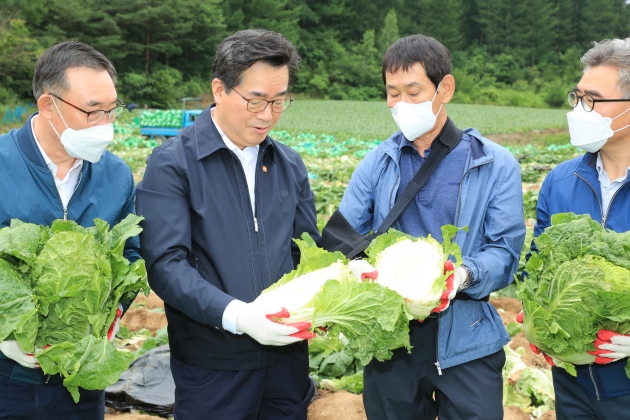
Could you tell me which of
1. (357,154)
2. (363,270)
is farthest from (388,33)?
(363,270)

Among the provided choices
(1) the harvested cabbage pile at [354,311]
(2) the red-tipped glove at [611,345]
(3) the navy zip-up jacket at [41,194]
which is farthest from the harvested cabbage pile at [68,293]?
(2) the red-tipped glove at [611,345]

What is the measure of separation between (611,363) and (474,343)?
0.71 metres

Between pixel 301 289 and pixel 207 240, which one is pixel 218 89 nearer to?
pixel 207 240

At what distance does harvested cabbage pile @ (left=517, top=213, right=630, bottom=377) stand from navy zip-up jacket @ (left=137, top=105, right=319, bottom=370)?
1.34 m

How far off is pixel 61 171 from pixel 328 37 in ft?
207

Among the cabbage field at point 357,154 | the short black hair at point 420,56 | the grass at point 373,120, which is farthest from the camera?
the grass at point 373,120

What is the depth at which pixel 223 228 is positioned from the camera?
9.27ft

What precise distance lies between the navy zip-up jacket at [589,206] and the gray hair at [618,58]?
1.37 ft

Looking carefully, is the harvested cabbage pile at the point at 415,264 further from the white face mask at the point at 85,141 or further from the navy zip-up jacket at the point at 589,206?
the white face mask at the point at 85,141

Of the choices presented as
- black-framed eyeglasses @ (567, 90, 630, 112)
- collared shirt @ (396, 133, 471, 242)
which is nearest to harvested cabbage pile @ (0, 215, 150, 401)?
collared shirt @ (396, 133, 471, 242)

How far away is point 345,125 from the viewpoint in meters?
31.3

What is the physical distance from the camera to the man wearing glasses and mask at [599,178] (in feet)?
9.73

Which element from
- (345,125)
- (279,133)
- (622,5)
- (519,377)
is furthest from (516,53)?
(519,377)

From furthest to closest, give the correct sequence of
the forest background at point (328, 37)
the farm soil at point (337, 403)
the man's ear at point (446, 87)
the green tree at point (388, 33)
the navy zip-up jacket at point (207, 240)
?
the green tree at point (388, 33) < the forest background at point (328, 37) < the farm soil at point (337, 403) < the man's ear at point (446, 87) < the navy zip-up jacket at point (207, 240)
